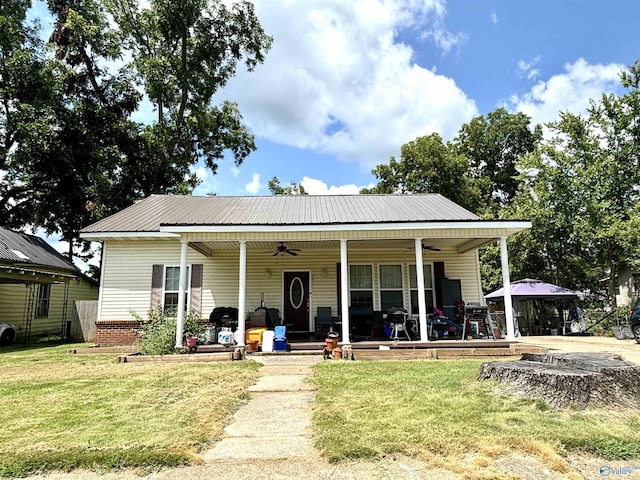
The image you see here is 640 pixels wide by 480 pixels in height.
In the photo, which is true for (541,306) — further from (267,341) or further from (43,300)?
(43,300)

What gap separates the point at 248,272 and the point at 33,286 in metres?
10.5

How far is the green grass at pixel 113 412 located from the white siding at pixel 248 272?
4003mm

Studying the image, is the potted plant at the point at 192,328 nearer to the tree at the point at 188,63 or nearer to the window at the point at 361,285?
the window at the point at 361,285

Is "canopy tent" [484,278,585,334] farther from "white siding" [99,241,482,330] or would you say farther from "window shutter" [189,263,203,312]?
"window shutter" [189,263,203,312]

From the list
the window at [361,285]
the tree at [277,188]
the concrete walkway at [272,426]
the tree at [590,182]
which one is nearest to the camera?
the concrete walkway at [272,426]

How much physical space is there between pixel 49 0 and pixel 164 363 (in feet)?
75.2

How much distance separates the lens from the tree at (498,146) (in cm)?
3016

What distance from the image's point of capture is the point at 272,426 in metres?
3.98

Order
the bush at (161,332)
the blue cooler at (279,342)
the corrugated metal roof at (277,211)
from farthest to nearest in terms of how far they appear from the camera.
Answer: the corrugated metal roof at (277,211), the blue cooler at (279,342), the bush at (161,332)

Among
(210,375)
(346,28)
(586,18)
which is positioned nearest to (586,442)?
(210,375)

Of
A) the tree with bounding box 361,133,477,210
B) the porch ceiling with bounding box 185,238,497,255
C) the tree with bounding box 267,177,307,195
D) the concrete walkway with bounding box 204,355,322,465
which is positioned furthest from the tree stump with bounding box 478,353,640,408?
the tree with bounding box 267,177,307,195

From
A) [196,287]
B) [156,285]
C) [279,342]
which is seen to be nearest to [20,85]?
[156,285]

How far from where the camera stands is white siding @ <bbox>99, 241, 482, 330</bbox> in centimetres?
1177

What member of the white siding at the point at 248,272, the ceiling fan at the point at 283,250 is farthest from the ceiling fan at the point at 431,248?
the ceiling fan at the point at 283,250
